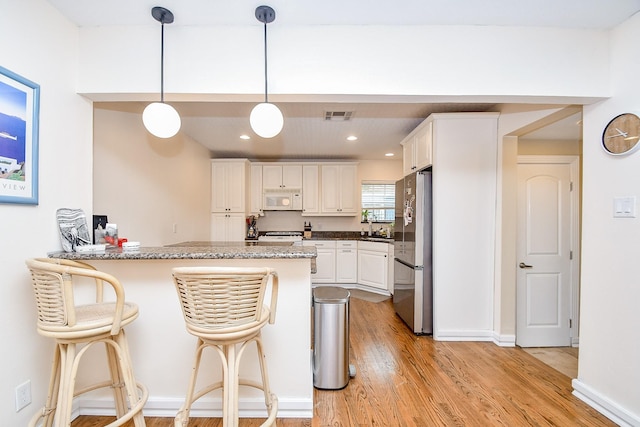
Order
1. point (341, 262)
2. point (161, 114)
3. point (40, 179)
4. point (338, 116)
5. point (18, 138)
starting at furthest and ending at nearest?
point (341, 262), point (338, 116), point (161, 114), point (40, 179), point (18, 138)

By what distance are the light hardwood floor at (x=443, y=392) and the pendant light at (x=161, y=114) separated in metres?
1.77

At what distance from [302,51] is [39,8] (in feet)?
4.69

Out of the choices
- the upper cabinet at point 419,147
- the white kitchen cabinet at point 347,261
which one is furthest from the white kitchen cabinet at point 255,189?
the upper cabinet at point 419,147

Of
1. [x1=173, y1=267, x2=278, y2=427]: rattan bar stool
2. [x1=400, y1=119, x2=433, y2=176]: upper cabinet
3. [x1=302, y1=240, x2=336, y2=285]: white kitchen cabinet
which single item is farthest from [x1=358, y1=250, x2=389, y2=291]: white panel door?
[x1=173, y1=267, x2=278, y2=427]: rattan bar stool

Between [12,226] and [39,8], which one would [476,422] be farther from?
[39,8]

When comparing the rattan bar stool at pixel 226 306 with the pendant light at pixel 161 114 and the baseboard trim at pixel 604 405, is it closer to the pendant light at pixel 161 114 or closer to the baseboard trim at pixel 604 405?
the pendant light at pixel 161 114

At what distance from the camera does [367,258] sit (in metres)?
4.78

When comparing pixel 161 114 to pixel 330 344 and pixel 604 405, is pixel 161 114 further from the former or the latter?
pixel 604 405

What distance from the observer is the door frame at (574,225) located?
9.59 ft

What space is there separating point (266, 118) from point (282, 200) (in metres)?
3.57

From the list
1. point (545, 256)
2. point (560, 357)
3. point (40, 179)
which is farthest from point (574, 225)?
point (40, 179)

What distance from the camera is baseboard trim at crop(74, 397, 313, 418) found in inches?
69.6

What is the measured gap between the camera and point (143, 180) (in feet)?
9.36

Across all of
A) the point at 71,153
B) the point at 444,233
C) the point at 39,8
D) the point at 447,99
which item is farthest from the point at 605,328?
the point at 39,8
